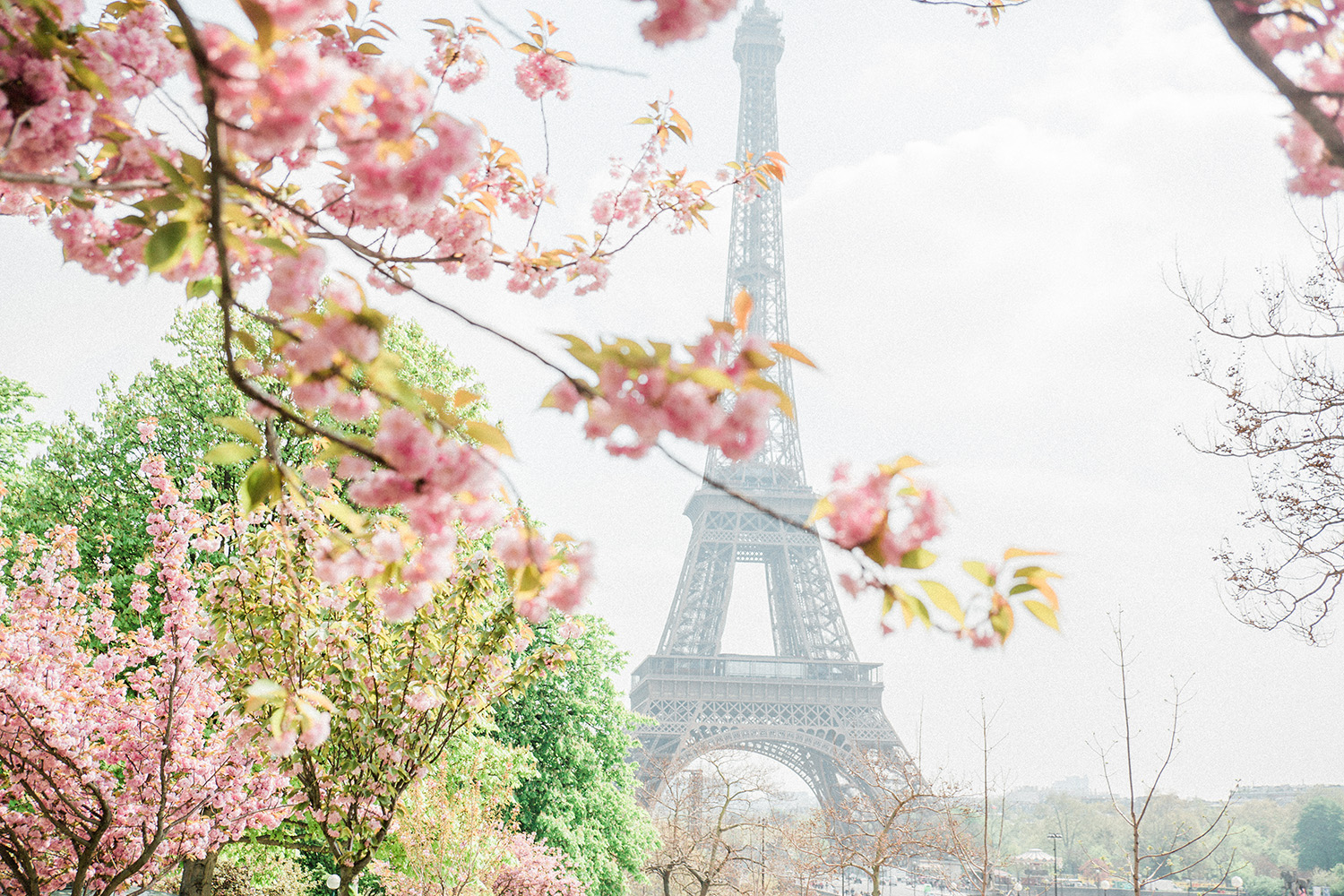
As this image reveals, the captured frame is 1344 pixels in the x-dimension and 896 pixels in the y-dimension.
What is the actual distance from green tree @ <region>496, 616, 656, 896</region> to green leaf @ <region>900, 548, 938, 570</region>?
11.2 metres

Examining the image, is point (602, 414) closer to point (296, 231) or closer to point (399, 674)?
point (296, 231)

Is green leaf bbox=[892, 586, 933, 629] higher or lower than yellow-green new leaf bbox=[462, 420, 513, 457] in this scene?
lower

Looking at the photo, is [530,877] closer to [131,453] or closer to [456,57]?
[131,453]

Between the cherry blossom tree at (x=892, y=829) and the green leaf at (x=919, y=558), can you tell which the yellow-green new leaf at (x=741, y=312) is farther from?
the cherry blossom tree at (x=892, y=829)

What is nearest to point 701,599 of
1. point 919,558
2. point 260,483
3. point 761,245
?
point 761,245

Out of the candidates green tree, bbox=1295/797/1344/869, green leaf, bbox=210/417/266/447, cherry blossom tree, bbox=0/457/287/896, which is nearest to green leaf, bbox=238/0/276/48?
green leaf, bbox=210/417/266/447

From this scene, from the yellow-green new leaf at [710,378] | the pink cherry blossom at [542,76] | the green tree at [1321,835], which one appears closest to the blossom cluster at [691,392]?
the yellow-green new leaf at [710,378]

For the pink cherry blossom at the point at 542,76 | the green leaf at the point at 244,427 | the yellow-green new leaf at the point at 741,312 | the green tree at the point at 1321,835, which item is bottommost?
the green tree at the point at 1321,835

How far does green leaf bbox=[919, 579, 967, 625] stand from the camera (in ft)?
4.67

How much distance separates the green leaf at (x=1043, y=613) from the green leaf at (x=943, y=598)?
0.42ft

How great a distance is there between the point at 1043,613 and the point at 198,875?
441 inches

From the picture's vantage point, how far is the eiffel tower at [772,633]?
26.8 metres

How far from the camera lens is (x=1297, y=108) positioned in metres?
1.30

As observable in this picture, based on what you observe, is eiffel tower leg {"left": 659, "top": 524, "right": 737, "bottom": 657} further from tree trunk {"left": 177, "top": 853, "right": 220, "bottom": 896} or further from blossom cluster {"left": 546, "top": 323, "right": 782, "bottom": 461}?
blossom cluster {"left": 546, "top": 323, "right": 782, "bottom": 461}
